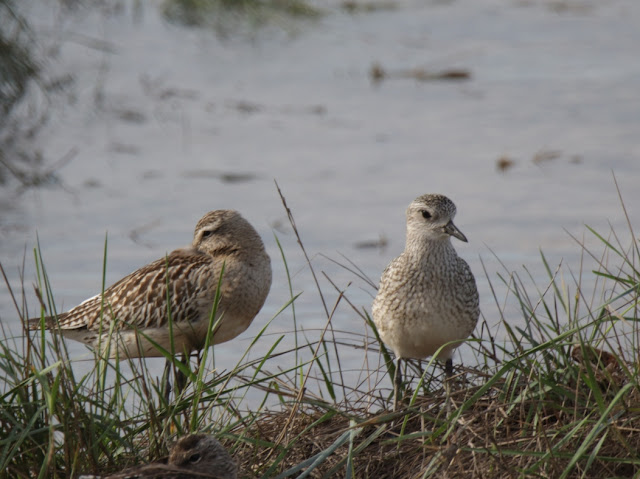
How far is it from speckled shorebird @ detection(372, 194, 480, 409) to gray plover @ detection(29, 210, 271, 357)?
1.11m

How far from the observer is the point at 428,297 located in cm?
616

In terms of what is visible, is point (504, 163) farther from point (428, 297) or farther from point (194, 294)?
point (428, 297)

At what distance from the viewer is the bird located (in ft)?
15.5

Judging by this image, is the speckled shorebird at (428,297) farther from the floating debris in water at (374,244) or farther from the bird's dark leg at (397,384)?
the floating debris in water at (374,244)

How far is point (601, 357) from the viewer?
5.47m

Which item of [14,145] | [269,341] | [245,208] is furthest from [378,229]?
[14,145]

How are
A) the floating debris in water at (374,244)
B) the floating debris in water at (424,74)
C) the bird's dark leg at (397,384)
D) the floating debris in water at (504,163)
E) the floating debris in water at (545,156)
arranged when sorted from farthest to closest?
the floating debris in water at (424,74) < the floating debris in water at (545,156) < the floating debris in water at (504,163) < the floating debris in water at (374,244) < the bird's dark leg at (397,384)

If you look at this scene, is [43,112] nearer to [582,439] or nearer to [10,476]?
[10,476]

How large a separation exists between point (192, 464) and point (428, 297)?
1.82 meters

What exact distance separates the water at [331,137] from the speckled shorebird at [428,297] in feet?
6.98

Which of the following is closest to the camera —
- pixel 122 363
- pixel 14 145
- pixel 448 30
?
pixel 122 363

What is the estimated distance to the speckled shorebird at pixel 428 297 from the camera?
6.13m

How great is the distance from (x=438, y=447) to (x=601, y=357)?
1020 millimetres

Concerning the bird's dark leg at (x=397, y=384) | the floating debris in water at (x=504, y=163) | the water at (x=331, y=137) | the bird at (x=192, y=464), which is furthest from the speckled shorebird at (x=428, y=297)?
the floating debris in water at (x=504, y=163)
